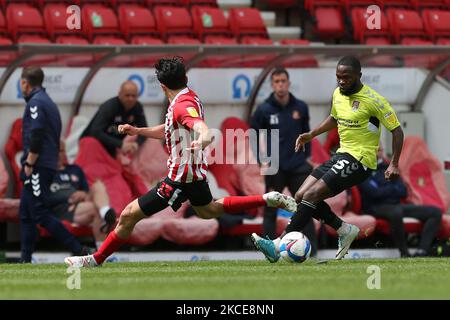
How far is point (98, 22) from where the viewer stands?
758 inches

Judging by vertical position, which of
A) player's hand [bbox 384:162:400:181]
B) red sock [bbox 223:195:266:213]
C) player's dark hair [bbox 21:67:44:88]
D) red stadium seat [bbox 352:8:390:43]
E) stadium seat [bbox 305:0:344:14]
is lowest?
red sock [bbox 223:195:266:213]

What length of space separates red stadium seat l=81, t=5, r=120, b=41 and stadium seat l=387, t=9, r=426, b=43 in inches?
183

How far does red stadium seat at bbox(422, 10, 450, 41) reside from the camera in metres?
21.3

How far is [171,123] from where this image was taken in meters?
11.0

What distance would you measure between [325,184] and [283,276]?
2.04 m

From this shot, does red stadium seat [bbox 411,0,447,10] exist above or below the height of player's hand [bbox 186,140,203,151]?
above

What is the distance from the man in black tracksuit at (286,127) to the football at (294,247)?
3.09 meters

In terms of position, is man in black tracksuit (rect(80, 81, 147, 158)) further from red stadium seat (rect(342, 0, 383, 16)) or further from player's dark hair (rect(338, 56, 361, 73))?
red stadium seat (rect(342, 0, 383, 16))

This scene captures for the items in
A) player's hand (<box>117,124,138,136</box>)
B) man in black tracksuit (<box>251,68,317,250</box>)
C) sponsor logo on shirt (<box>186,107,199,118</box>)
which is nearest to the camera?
sponsor logo on shirt (<box>186,107,199,118</box>)

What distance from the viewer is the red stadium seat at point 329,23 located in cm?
2081

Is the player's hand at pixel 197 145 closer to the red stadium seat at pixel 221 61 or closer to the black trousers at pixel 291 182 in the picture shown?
the black trousers at pixel 291 182

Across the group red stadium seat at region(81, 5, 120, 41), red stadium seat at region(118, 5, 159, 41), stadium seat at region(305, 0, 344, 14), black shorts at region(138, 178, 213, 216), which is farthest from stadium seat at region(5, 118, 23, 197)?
stadium seat at region(305, 0, 344, 14)
